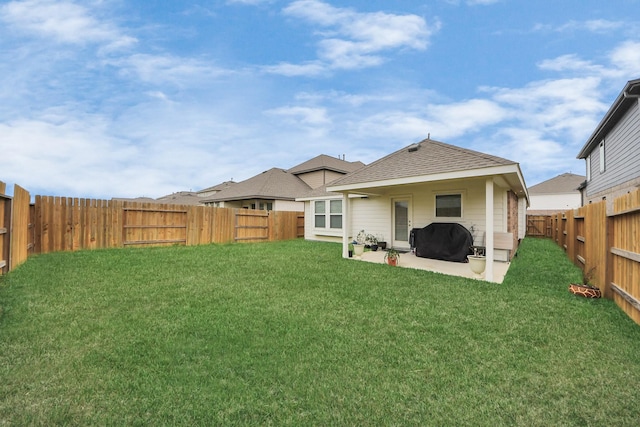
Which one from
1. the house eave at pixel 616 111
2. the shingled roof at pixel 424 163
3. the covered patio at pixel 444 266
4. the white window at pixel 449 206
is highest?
the house eave at pixel 616 111

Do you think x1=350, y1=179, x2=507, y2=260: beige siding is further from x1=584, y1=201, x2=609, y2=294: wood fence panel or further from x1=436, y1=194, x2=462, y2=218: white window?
x1=584, y1=201, x2=609, y2=294: wood fence panel

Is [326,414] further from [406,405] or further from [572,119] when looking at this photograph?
[572,119]

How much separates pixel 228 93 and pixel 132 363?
9.82m

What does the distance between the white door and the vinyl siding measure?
Answer: 660 centimetres

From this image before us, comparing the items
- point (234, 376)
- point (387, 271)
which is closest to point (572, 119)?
point (387, 271)

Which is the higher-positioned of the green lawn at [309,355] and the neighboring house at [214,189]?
the neighboring house at [214,189]

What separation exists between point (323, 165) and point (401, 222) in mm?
12819

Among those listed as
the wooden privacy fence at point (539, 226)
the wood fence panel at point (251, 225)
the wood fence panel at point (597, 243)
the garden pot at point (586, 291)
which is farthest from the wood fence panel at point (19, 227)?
the wooden privacy fence at point (539, 226)

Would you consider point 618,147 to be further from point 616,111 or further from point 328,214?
point 328,214

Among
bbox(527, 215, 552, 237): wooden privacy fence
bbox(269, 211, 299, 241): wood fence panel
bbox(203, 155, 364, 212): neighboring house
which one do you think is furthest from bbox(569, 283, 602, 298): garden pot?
bbox(527, 215, 552, 237): wooden privacy fence

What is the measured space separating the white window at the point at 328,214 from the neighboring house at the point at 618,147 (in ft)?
31.3

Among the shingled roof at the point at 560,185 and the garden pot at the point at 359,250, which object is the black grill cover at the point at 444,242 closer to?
the garden pot at the point at 359,250

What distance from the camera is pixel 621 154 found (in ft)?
32.6

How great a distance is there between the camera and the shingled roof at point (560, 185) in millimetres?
29750
